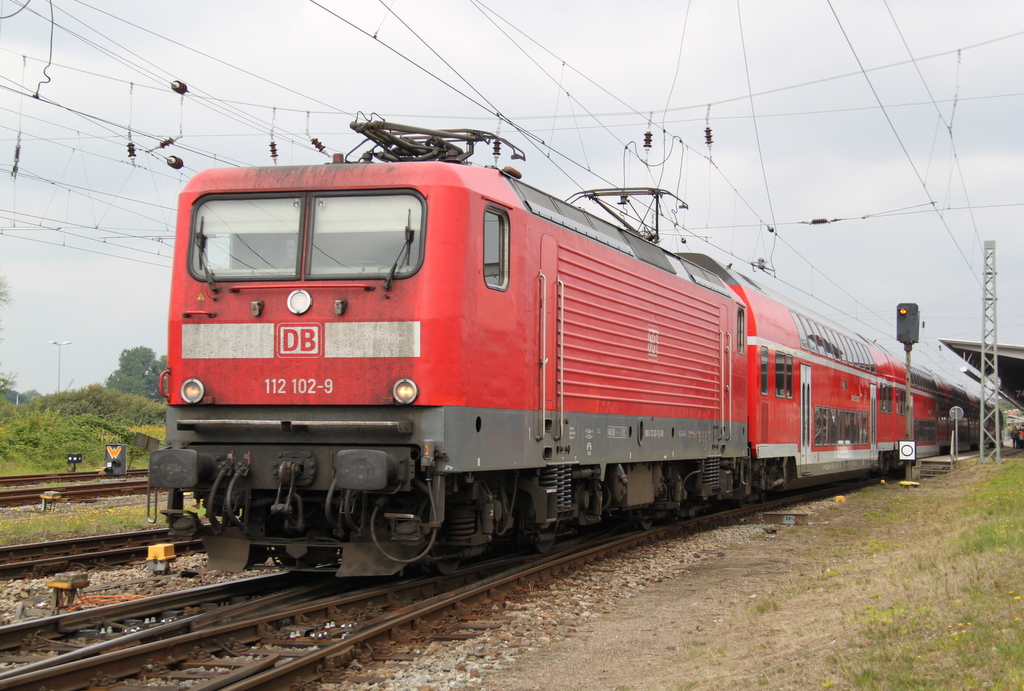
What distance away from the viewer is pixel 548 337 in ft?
30.2

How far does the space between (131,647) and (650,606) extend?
15.5 ft

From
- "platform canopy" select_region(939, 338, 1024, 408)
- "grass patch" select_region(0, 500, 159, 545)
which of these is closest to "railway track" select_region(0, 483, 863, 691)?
"grass patch" select_region(0, 500, 159, 545)

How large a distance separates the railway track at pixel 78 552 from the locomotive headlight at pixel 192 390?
2843mm

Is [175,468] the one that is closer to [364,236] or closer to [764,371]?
[364,236]

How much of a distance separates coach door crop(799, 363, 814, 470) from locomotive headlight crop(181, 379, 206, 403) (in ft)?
47.5

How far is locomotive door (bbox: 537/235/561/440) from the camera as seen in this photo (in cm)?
899

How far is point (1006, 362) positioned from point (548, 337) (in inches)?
1605

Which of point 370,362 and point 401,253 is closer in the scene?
point 370,362

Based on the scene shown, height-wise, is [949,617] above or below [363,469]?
below

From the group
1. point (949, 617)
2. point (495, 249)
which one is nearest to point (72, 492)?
point (495, 249)

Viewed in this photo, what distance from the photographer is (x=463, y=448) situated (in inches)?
295

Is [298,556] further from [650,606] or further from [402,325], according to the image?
[650,606]

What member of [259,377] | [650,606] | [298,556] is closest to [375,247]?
[259,377]

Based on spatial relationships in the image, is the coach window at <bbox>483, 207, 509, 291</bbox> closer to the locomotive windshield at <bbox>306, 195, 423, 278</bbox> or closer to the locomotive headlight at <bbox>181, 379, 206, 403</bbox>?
the locomotive windshield at <bbox>306, 195, 423, 278</bbox>
